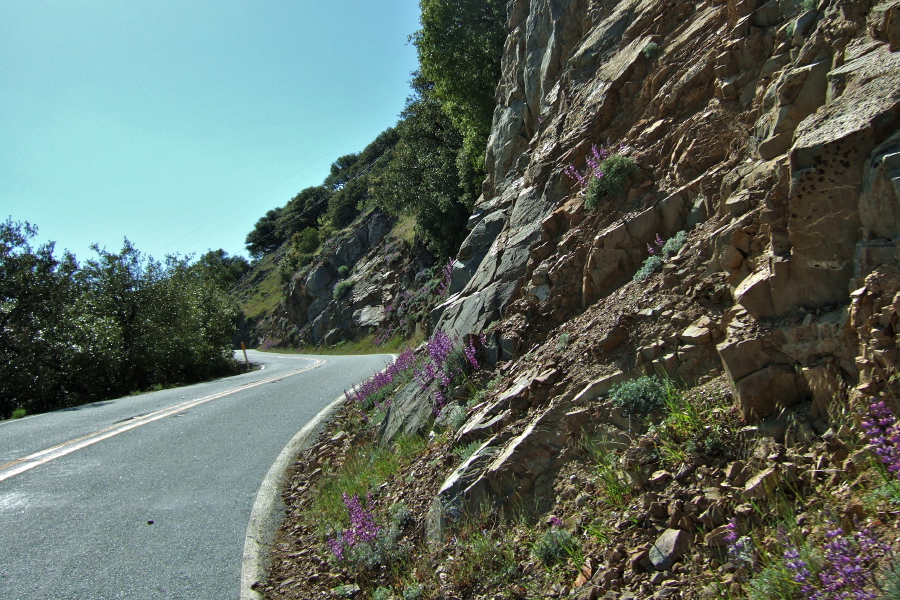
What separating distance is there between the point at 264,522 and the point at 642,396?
385 cm

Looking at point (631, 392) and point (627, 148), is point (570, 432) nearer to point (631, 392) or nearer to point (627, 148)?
point (631, 392)

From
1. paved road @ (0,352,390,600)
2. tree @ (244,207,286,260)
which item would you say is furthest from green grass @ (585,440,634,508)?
tree @ (244,207,286,260)

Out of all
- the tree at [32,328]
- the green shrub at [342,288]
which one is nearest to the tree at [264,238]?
the green shrub at [342,288]

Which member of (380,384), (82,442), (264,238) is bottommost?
(380,384)

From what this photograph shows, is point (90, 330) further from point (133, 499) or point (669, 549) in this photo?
point (669, 549)

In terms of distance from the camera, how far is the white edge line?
179 inches

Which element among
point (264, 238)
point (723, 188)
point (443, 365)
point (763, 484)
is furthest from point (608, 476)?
point (264, 238)

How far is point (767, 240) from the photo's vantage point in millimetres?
4059

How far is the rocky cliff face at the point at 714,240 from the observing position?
11.2 feet

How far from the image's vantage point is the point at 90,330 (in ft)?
64.2

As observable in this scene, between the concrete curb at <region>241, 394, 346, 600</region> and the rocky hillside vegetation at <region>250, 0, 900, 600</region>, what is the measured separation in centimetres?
15

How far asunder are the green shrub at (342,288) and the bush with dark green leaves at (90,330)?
12804 mm

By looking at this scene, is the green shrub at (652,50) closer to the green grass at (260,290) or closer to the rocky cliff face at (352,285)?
the rocky cliff face at (352,285)

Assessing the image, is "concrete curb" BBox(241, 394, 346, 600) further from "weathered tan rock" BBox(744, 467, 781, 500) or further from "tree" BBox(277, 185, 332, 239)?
"tree" BBox(277, 185, 332, 239)
